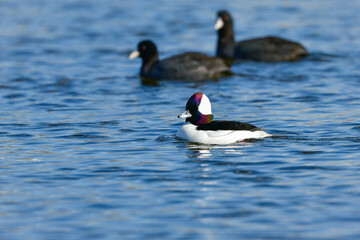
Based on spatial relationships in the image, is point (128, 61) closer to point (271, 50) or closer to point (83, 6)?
point (271, 50)

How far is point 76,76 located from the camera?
66.7 ft

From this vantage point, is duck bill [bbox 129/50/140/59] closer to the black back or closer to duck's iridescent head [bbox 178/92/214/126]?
duck's iridescent head [bbox 178/92/214/126]

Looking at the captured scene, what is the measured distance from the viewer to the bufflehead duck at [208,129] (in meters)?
12.4

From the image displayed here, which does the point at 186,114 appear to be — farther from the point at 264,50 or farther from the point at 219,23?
the point at 219,23

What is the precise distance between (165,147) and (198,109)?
929 mm

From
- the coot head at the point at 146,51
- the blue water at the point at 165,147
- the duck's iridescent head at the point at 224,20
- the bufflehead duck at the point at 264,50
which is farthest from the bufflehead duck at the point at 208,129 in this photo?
the duck's iridescent head at the point at 224,20

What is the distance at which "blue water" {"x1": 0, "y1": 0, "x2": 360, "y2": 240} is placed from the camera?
891 centimetres

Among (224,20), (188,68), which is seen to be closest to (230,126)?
(188,68)

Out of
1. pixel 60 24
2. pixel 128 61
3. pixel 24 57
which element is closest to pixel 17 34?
pixel 60 24

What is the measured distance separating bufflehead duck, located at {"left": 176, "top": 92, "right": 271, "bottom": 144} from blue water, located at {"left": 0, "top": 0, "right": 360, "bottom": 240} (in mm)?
164

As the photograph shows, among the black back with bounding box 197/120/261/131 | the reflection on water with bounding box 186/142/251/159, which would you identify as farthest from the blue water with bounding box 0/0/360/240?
the black back with bounding box 197/120/261/131

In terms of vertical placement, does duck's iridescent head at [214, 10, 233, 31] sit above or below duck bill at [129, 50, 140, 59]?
above

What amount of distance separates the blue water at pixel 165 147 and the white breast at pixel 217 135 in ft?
0.46

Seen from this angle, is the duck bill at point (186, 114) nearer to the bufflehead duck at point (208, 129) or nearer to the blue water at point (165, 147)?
the bufflehead duck at point (208, 129)
